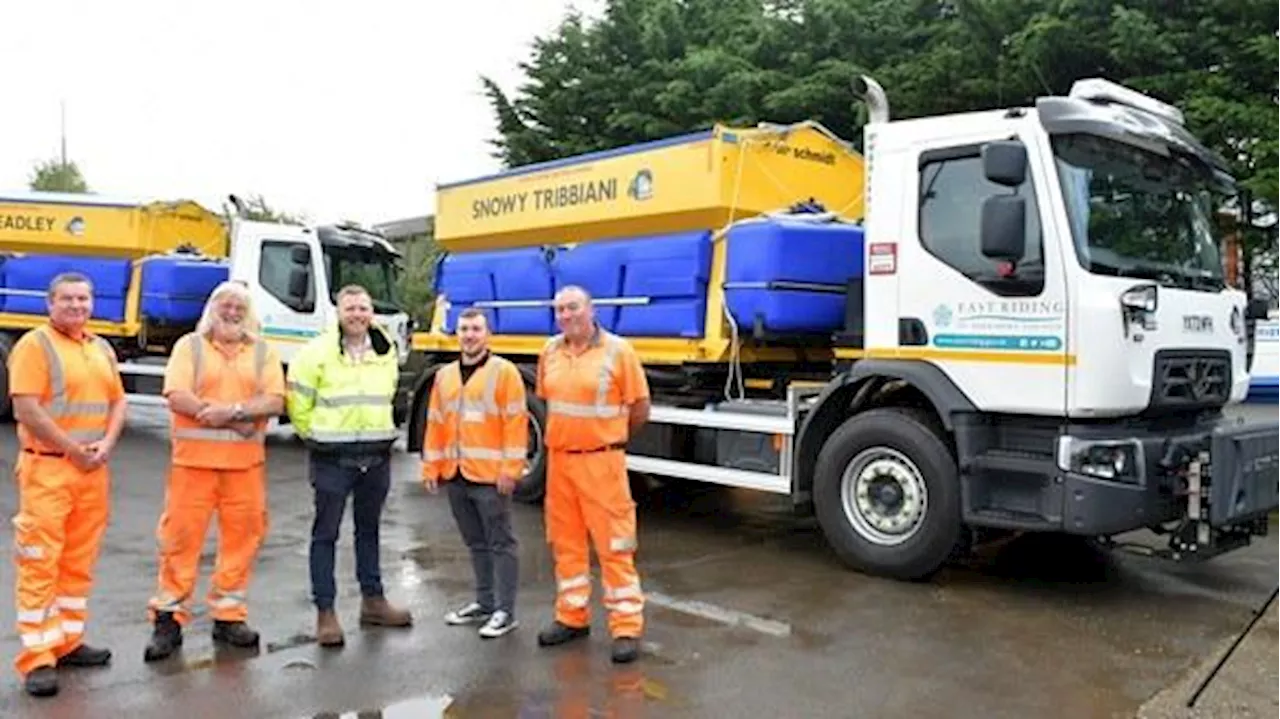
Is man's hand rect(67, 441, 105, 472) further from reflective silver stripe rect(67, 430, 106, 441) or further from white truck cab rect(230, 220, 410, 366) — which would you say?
white truck cab rect(230, 220, 410, 366)

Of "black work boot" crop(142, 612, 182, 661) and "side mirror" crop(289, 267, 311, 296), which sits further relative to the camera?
"side mirror" crop(289, 267, 311, 296)

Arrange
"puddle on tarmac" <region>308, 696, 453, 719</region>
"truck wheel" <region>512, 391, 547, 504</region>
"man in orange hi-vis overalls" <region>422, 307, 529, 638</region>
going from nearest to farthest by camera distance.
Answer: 1. "puddle on tarmac" <region>308, 696, 453, 719</region>
2. "man in orange hi-vis overalls" <region>422, 307, 529, 638</region>
3. "truck wheel" <region>512, 391, 547, 504</region>

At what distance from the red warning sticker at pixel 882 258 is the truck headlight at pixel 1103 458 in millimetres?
1389

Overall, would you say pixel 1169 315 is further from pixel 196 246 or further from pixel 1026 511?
pixel 196 246

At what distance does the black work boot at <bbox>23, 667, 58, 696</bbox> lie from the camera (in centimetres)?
Answer: 461

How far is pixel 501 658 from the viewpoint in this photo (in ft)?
17.2

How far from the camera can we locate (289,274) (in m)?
13.0

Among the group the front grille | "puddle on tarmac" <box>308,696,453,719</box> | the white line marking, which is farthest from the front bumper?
"puddle on tarmac" <box>308,696,453,719</box>

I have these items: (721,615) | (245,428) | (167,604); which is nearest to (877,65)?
(721,615)

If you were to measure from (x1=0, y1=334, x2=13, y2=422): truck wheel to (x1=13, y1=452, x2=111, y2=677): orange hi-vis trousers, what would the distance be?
11044 mm

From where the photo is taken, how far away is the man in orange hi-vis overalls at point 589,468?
5.36 meters

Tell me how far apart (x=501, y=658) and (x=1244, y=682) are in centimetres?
315

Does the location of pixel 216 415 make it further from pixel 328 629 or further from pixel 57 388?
pixel 328 629

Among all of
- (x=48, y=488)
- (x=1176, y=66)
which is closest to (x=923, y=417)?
(x=48, y=488)
